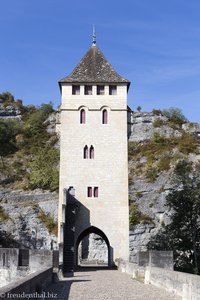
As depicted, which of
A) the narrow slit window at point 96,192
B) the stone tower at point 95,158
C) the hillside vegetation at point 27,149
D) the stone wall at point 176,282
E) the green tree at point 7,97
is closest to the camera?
the stone wall at point 176,282

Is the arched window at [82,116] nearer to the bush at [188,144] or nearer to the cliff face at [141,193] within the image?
the cliff face at [141,193]

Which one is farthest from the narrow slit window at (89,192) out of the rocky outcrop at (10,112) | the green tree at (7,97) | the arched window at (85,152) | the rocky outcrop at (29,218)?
the green tree at (7,97)

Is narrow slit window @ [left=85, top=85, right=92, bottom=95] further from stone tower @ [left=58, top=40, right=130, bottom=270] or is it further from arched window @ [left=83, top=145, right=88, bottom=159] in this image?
arched window @ [left=83, top=145, right=88, bottom=159]

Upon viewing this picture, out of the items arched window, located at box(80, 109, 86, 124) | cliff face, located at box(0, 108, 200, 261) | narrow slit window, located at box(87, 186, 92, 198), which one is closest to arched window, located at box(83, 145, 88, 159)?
arched window, located at box(80, 109, 86, 124)

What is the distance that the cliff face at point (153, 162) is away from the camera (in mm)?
40188

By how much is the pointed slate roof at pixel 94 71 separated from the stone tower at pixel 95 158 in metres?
0.07

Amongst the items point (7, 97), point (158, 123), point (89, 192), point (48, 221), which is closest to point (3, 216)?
point (48, 221)

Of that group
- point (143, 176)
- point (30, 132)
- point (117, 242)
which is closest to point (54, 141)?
point (30, 132)

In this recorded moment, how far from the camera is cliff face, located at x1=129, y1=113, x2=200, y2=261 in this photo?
132 ft

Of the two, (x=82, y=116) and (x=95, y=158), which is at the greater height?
(x=82, y=116)

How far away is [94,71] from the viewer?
105ft

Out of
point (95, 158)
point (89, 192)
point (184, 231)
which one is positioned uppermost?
point (95, 158)

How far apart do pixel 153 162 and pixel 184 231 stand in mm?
27248

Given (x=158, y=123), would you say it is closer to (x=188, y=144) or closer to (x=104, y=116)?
(x=188, y=144)
